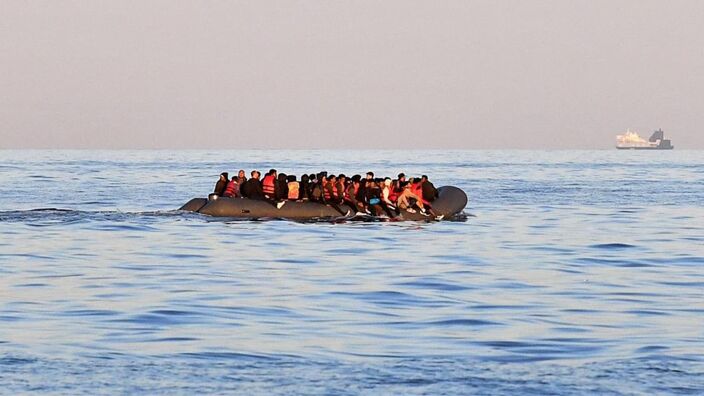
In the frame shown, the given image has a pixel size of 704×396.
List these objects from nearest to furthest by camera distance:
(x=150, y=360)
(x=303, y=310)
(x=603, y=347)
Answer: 1. (x=150, y=360)
2. (x=603, y=347)
3. (x=303, y=310)

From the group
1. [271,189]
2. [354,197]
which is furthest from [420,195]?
[271,189]

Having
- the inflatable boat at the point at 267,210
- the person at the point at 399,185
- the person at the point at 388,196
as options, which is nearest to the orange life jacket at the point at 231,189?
the inflatable boat at the point at 267,210

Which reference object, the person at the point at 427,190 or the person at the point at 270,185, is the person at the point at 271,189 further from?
the person at the point at 427,190

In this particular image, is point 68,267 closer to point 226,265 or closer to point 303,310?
point 226,265

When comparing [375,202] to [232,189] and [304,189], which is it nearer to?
[304,189]

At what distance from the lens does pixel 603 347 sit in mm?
14297

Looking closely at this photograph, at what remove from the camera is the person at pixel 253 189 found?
35719 mm

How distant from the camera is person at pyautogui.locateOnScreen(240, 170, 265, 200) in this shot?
35.7 metres

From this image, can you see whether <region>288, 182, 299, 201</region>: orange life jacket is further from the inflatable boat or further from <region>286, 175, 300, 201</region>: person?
the inflatable boat

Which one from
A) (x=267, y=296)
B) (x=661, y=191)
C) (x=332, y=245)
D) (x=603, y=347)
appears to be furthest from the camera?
(x=661, y=191)

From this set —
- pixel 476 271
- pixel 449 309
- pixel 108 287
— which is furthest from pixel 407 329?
pixel 476 271

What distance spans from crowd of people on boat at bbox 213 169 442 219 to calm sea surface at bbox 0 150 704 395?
1.04 meters

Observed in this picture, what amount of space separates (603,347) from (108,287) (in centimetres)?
861

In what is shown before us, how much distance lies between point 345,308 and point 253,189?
18.7 m
